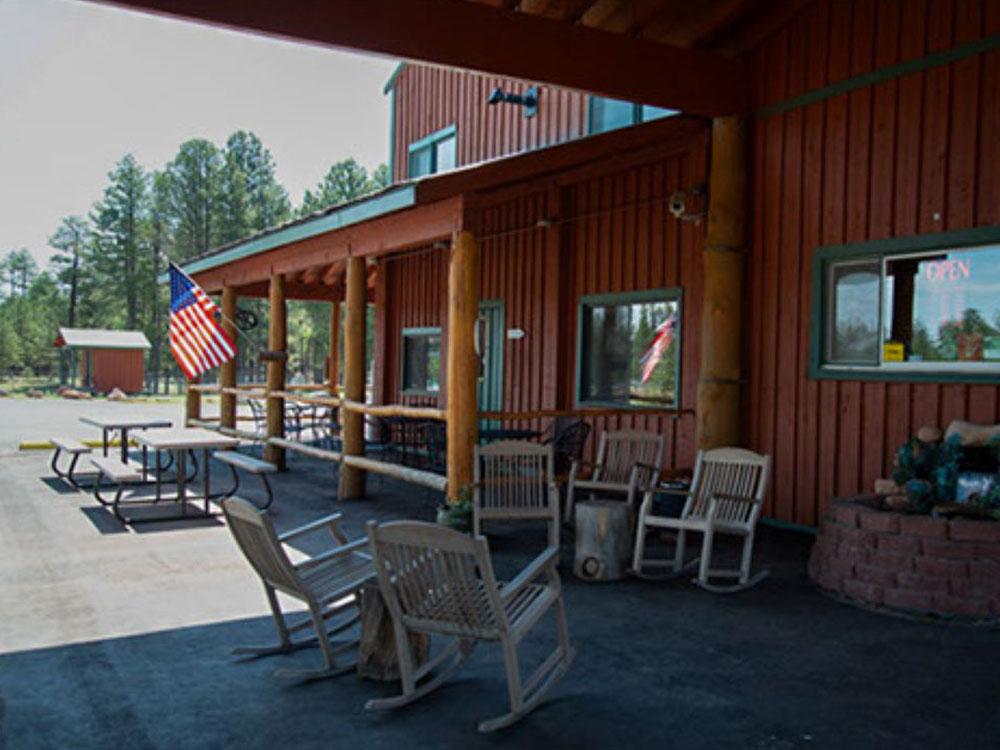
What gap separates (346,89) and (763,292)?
45.7 metres

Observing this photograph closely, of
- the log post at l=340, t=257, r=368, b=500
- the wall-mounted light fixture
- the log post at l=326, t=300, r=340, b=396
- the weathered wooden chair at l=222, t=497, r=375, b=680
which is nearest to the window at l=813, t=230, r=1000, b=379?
the weathered wooden chair at l=222, t=497, r=375, b=680

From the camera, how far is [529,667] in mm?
3980

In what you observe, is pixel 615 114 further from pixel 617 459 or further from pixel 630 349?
pixel 617 459

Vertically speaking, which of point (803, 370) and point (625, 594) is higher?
point (803, 370)

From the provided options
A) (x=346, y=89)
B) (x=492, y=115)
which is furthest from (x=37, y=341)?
(x=492, y=115)

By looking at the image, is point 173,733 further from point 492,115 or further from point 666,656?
point 492,115

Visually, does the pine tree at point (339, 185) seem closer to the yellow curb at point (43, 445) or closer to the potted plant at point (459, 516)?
the yellow curb at point (43, 445)

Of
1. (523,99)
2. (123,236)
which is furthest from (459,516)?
(123,236)

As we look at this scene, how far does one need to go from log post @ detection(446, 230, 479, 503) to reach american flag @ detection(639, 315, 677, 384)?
249 centimetres

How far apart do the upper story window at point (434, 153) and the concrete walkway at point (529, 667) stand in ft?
28.4

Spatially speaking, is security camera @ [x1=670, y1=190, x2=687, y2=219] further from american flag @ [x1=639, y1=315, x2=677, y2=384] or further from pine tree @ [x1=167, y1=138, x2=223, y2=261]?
pine tree @ [x1=167, y1=138, x2=223, y2=261]

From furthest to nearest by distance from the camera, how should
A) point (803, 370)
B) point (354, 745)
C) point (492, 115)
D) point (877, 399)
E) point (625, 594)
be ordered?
1. point (492, 115)
2. point (803, 370)
3. point (877, 399)
4. point (625, 594)
5. point (354, 745)

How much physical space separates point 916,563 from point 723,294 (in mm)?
3015

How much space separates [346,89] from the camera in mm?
48875
